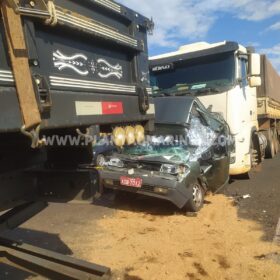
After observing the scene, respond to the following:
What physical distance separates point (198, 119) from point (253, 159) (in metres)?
3.05

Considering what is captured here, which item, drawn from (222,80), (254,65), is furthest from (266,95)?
(222,80)

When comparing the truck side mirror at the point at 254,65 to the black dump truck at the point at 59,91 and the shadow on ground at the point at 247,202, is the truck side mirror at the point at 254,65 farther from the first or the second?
the black dump truck at the point at 59,91

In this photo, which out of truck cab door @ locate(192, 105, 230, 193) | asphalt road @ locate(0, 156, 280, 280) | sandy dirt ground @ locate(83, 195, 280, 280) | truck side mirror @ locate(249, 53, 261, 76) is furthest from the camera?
truck side mirror @ locate(249, 53, 261, 76)

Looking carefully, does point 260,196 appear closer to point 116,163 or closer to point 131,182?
point 131,182

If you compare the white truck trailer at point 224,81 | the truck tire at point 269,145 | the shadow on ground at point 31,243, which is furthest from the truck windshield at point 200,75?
the shadow on ground at point 31,243

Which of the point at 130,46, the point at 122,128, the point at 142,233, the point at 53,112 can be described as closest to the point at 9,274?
the point at 142,233

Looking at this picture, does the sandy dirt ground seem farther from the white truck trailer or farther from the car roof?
the white truck trailer

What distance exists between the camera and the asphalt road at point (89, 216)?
4.92m

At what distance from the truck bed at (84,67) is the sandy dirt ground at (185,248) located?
1734mm

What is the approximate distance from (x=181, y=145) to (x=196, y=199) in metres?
0.99

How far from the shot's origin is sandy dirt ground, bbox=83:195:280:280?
12.9 ft

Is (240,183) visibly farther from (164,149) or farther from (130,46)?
(130,46)

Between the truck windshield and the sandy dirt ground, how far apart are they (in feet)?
10.6

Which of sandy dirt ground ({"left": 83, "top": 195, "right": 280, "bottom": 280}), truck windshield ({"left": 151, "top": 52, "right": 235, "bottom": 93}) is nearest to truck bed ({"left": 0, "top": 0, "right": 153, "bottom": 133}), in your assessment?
sandy dirt ground ({"left": 83, "top": 195, "right": 280, "bottom": 280})
